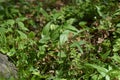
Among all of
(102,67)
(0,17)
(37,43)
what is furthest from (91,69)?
(0,17)

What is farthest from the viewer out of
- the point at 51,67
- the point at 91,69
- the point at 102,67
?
the point at 51,67

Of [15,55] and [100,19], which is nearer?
[15,55]

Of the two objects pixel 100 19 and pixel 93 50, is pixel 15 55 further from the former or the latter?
pixel 100 19

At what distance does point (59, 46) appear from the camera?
4.09 m

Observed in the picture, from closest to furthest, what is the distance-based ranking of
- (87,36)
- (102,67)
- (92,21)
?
(102,67), (87,36), (92,21)

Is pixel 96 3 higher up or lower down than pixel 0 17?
higher up

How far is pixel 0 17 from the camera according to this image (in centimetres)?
568

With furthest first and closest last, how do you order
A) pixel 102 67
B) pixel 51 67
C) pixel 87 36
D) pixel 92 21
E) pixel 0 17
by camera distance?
pixel 0 17
pixel 92 21
pixel 87 36
pixel 51 67
pixel 102 67

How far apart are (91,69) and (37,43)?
3.30ft

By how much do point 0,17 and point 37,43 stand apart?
1814 millimetres

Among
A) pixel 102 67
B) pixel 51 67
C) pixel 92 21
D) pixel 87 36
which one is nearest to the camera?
pixel 102 67

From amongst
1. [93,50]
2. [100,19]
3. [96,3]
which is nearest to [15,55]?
[93,50]

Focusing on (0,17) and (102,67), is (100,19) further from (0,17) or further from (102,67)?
(0,17)

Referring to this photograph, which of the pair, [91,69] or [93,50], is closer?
[91,69]
